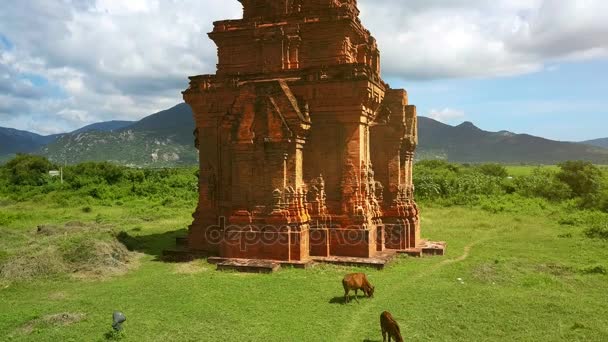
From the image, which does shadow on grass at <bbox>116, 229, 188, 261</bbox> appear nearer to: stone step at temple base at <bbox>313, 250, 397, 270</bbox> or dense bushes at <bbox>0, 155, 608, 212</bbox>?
stone step at temple base at <bbox>313, 250, 397, 270</bbox>

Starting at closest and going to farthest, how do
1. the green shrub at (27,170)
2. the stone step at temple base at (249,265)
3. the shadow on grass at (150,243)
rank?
the stone step at temple base at (249,265)
the shadow on grass at (150,243)
the green shrub at (27,170)

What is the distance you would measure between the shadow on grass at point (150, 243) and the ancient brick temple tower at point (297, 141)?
1.71 m

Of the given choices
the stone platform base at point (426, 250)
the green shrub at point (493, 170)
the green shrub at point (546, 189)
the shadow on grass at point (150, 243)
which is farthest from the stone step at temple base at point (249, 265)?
the green shrub at point (493, 170)

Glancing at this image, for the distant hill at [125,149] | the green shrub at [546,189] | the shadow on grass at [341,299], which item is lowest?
the shadow on grass at [341,299]

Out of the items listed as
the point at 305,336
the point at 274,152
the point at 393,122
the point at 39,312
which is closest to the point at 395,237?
the point at 393,122

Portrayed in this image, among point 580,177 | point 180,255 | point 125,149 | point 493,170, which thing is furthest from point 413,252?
point 125,149

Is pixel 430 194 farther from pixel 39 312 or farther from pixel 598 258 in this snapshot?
pixel 39 312

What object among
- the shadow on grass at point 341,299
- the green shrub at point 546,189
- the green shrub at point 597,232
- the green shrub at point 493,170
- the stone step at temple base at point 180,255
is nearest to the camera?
the shadow on grass at point 341,299

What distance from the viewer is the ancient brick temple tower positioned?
44.1ft

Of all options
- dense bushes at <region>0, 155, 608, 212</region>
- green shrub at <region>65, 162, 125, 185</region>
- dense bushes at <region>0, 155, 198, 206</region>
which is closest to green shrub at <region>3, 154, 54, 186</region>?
dense bushes at <region>0, 155, 198, 206</region>

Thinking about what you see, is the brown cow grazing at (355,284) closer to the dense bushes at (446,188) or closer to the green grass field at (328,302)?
the green grass field at (328,302)

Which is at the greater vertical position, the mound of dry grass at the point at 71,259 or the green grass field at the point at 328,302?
the mound of dry grass at the point at 71,259

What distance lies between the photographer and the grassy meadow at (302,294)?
332 inches

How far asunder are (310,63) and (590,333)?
10.3 metres
